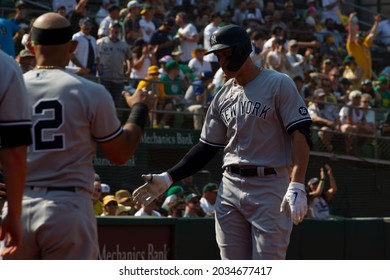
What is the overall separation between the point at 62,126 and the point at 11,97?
45cm

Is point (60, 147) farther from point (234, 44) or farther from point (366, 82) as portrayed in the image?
point (366, 82)

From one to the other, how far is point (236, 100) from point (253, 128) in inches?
10.4

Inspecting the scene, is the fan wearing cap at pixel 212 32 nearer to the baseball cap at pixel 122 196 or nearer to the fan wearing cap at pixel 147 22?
the fan wearing cap at pixel 147 22

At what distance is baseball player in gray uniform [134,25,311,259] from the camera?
6.70 metres

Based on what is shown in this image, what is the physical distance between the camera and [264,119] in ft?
22.3

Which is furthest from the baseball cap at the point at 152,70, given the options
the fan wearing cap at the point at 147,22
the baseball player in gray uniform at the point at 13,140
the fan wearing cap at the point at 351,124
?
the baseball player in gray uniform at the point at 13,140

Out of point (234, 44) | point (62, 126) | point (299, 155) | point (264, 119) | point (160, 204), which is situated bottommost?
point (160, 204)

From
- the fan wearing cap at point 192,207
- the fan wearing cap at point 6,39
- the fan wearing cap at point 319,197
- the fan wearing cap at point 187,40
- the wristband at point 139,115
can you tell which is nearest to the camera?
the wristband at point 139,115

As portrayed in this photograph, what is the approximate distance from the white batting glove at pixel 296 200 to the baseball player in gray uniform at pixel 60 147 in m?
1.82

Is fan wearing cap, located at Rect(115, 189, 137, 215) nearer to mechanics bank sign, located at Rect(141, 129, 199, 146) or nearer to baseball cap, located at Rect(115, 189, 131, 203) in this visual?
baseball cap, located at Rect(115, 189, 131, 203)

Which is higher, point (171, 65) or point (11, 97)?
point (11, 97)

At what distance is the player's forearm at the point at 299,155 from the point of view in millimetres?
6641

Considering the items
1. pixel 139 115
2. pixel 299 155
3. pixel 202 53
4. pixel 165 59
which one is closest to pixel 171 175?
pixel 299 155

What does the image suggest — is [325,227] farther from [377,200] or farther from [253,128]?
[253,128]
